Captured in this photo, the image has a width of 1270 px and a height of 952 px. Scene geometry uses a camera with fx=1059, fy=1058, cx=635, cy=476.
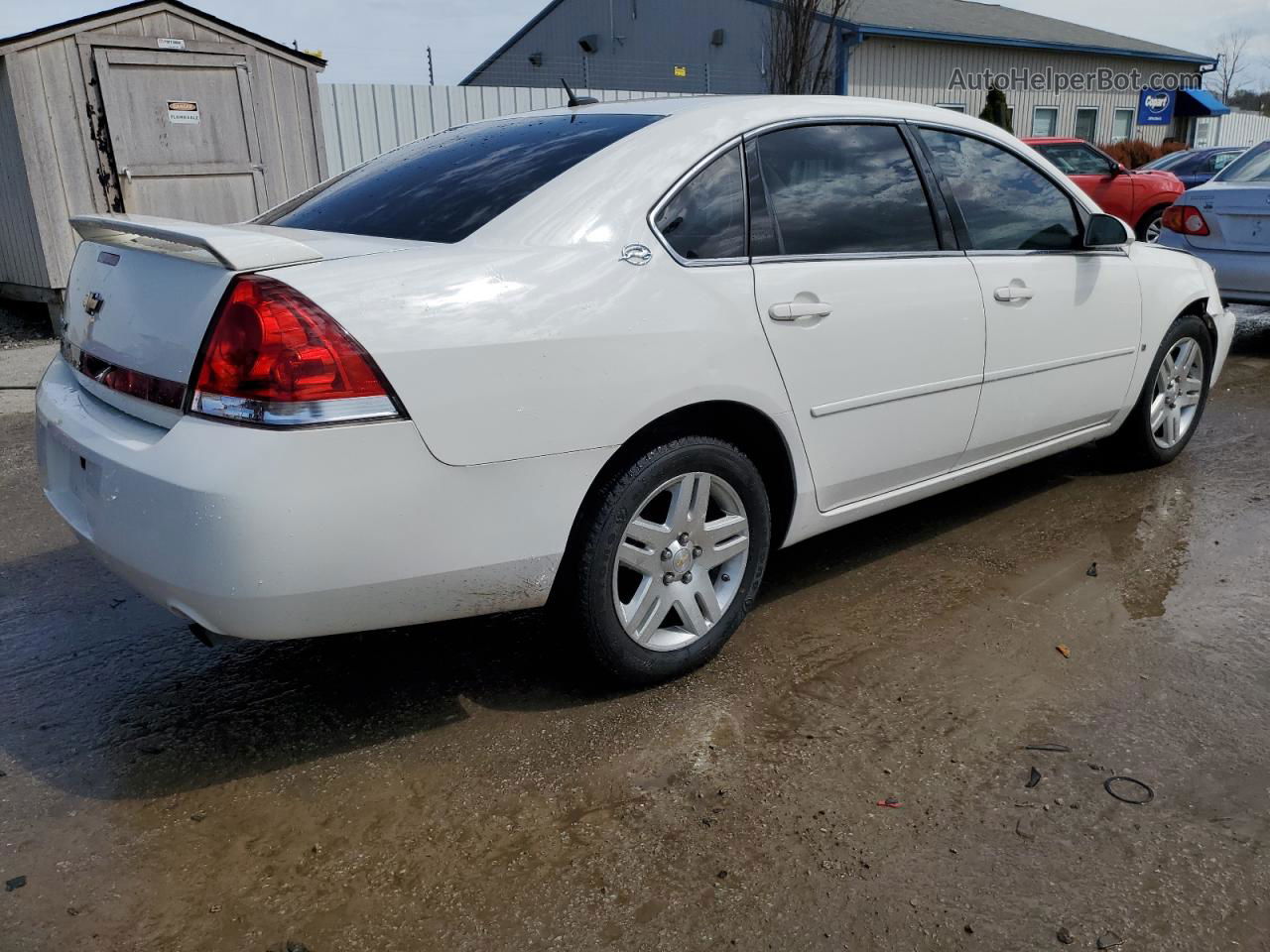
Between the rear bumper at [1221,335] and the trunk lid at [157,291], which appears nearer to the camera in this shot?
the trunk lid at [157,291]

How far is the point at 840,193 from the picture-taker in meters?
3.34

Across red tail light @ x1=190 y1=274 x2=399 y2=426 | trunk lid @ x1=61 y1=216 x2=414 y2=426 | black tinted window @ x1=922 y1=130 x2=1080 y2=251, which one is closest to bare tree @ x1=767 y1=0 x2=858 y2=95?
black tinted window @ x1=922 y1=130 x2=1080 y2=251

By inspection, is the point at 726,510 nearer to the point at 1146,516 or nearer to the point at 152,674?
the point at 152,674

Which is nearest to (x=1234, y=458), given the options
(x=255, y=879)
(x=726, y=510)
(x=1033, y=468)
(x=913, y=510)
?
(x=1033, y=468)

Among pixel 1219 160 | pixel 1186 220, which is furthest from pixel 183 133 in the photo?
pixel 1219 160

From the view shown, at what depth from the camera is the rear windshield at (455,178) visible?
9.37 feet

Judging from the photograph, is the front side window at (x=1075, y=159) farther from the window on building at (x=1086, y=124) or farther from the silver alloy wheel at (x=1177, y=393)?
the window on building at (x=1086, y=124)

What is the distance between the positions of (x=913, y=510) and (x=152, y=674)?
3040 mm

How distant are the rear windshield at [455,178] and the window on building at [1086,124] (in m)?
Answer: 27.4

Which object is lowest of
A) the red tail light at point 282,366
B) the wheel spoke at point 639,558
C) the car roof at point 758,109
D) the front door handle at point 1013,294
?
the wheel spoke at point 639,558

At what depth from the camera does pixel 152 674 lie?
319 cm

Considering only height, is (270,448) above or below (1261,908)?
above

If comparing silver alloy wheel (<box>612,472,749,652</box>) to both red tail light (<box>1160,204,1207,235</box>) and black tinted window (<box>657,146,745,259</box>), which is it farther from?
red tail light (<box>1160,204,1207,235</box>)

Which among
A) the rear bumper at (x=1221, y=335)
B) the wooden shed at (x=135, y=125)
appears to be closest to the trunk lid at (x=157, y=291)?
the rear bumper at (x=1221, y=335)
